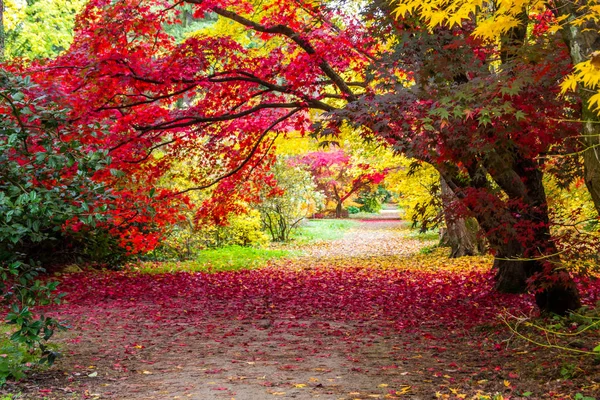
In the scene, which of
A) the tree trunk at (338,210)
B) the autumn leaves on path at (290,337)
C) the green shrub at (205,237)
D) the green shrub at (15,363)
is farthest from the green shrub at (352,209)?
the green shrub at (15,363)

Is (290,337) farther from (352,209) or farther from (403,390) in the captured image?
(352,209)

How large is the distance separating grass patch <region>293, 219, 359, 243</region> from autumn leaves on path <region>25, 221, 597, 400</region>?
36.1ft

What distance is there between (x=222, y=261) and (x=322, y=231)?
12.4m

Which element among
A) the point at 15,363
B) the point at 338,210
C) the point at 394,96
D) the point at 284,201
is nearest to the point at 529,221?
the point at 394,96

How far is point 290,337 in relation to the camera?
720 centimetres

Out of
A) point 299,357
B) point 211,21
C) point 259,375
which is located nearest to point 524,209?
point 299,357

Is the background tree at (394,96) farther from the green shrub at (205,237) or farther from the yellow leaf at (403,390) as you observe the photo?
the green shrub at (205,237)

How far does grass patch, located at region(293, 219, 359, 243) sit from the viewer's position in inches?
959

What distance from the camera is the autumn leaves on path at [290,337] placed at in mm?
4945

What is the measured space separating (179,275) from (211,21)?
2069cm

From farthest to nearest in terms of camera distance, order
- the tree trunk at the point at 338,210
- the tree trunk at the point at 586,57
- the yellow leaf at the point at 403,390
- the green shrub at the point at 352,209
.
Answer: the green shrub at the point at 352,209
the tree trunk at the point at 338,210
the yellow leaf at the point at 403,390
the tree trunk at the point at 586,57

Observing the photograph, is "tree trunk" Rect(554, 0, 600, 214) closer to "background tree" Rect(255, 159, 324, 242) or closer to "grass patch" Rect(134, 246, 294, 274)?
"grass patch" Rect(134, 246, 294, 274)

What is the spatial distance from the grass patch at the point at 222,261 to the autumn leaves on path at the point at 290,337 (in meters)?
1.05

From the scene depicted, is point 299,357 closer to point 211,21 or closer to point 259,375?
point 259,375
